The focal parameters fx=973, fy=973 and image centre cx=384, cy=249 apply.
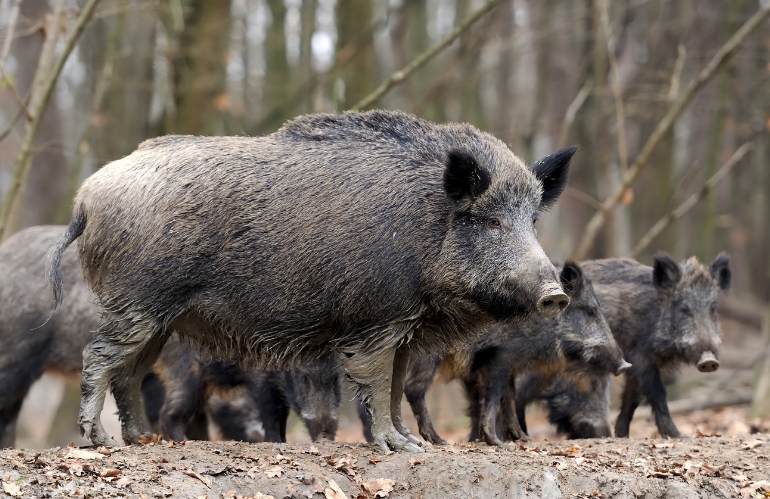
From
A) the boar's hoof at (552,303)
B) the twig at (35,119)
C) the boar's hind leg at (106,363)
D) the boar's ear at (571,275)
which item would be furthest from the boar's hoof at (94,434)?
the boar's ear at (571,275)

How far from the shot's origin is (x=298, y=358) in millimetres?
6758

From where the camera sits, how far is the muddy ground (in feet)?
17.5

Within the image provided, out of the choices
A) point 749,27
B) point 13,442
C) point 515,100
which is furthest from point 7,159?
point 749,27

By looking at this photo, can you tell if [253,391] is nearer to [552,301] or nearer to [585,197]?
[552,301]

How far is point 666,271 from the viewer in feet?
30.0

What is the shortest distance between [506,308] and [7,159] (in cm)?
2728

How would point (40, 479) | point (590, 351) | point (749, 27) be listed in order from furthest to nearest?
point (749, 27) < point (590, 351) < point (40, 479)

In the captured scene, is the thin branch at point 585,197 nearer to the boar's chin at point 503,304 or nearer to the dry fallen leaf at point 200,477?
the boar's chin at point 503,304

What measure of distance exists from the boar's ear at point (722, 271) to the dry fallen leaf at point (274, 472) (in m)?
5.21

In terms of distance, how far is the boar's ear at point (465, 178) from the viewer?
6316 millimetres

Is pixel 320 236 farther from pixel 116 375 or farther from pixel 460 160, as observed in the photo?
pixel 116 375

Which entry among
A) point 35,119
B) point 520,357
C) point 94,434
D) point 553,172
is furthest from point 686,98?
point 94,434

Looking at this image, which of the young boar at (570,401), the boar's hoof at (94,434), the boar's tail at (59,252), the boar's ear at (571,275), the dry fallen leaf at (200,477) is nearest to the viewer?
the dry fallen leaf at (200,477)

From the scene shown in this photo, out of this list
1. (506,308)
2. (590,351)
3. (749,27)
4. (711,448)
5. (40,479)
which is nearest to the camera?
(40,479)
